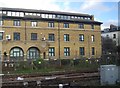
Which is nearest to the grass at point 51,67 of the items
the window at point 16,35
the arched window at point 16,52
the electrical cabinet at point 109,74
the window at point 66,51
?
the arched window at point 16,52

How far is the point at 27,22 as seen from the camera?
51500mm

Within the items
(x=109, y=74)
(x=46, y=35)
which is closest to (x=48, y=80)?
(x=109, y=74)

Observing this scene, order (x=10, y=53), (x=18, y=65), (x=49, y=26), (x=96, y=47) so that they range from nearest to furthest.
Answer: (x=18, y=65) < (x=10, y=53) < (x=49, y=26) < (x=96, y=47)

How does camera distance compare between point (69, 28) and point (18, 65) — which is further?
point (69, 28)

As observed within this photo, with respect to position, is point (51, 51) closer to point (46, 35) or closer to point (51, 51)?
point (51, 51)

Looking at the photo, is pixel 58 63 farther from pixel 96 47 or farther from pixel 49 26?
pixel 96 47

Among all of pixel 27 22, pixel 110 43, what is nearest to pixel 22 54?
pixel 27 22

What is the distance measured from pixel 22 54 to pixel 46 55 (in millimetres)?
4635

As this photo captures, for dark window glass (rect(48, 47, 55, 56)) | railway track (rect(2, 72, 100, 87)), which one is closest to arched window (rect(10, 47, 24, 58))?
dark window glass (rect(48, 47, 55, 56))

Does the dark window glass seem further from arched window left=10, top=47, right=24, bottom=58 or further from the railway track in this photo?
the railway track

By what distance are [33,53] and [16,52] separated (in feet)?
10.9

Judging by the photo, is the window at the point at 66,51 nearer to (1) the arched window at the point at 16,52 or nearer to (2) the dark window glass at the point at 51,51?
(2) the dark window glass at the point at 51,51

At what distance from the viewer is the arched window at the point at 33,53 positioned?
167 ft

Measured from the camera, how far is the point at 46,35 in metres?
53.2
